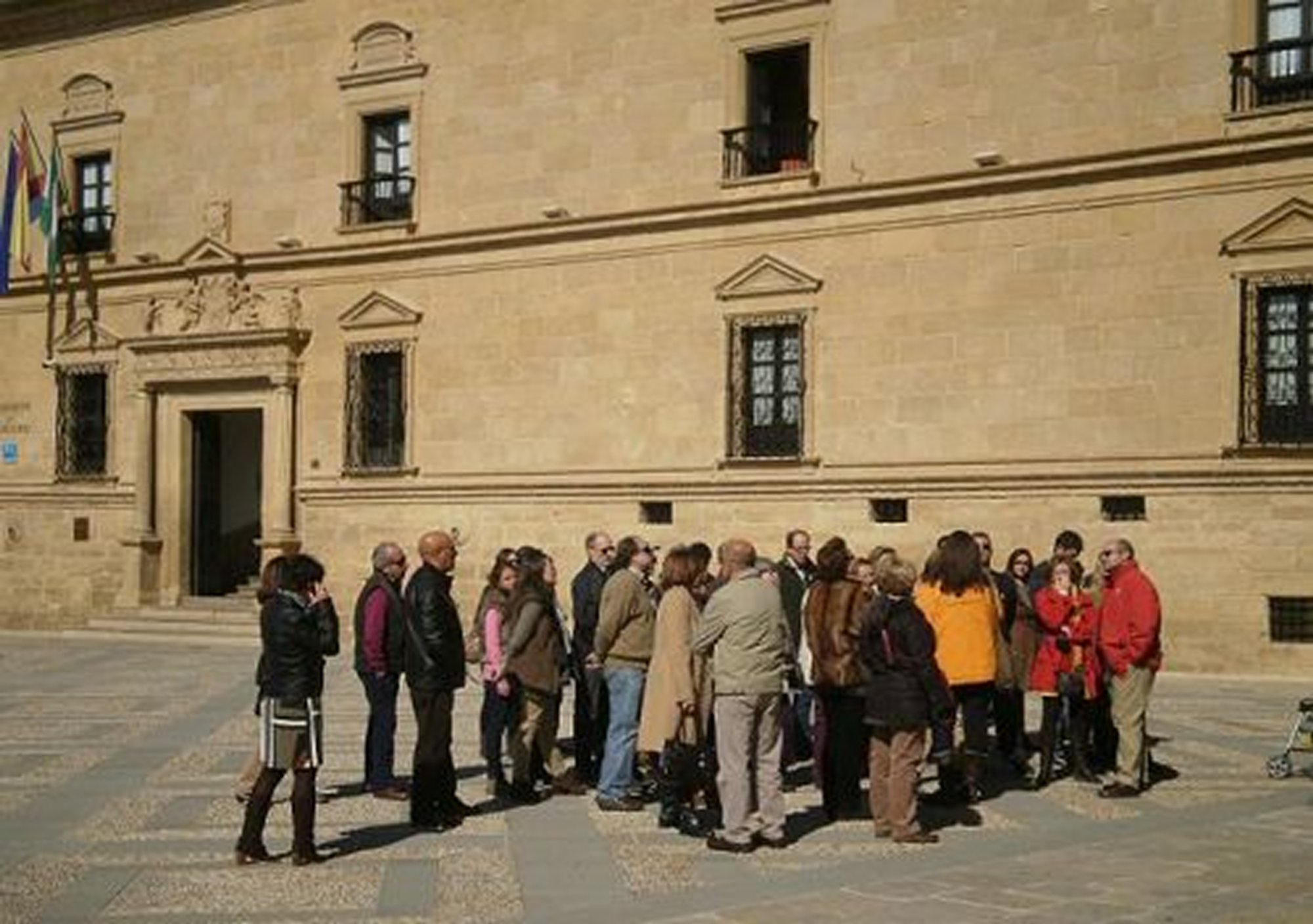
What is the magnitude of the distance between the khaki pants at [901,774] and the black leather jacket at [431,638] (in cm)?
262

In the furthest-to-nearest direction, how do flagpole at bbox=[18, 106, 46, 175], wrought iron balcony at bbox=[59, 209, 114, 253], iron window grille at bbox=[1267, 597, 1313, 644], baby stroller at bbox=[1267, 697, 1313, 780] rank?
flagpole at bbox=[18, 106, 46, 175] < wrought iron balcony at bbox=[59, 209, 114, 253] < iron window grille at bbox=[1267, 597, 1313, 644] < baby stroller at bbox=[1267, 697, 1313, 780]

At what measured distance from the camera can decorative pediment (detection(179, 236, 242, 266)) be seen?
25438mm

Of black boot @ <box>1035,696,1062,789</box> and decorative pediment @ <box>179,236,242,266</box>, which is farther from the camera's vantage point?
decorative pediment @ <box>179,236,242,266</box>

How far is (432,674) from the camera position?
999 centimetres

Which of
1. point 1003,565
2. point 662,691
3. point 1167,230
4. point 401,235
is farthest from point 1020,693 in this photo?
point 401,235

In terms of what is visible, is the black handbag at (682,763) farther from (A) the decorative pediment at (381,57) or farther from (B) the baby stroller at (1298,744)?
(A) the decorative pediment at (381,57)

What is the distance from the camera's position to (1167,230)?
17969mm

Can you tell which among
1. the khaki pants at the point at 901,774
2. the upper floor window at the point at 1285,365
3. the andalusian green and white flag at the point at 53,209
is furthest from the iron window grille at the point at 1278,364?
the andalusian green and white flag at the point at 53,209

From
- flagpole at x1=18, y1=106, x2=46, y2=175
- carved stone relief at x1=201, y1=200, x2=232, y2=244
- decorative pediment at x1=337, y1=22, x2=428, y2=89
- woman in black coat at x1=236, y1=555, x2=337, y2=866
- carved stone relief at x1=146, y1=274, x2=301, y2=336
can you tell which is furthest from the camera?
flagpole at x1=18, y1=106, x2=46, y2=175

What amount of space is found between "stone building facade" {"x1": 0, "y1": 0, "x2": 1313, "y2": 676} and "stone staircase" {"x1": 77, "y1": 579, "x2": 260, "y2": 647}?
1.98 feet

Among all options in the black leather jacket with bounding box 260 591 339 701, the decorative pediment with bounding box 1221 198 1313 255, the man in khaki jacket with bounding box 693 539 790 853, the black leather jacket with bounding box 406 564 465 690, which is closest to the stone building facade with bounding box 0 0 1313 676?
the decorative pediment with bounding box 1221 198 1313 255

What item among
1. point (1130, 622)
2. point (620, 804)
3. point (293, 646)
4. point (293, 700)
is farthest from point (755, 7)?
point (293, 700)

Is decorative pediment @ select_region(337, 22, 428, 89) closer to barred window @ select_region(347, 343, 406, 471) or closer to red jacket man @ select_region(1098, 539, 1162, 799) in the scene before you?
barred window @ select_region(347, 343, 406, 471)

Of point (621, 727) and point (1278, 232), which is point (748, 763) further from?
A: point (1278, 232)
